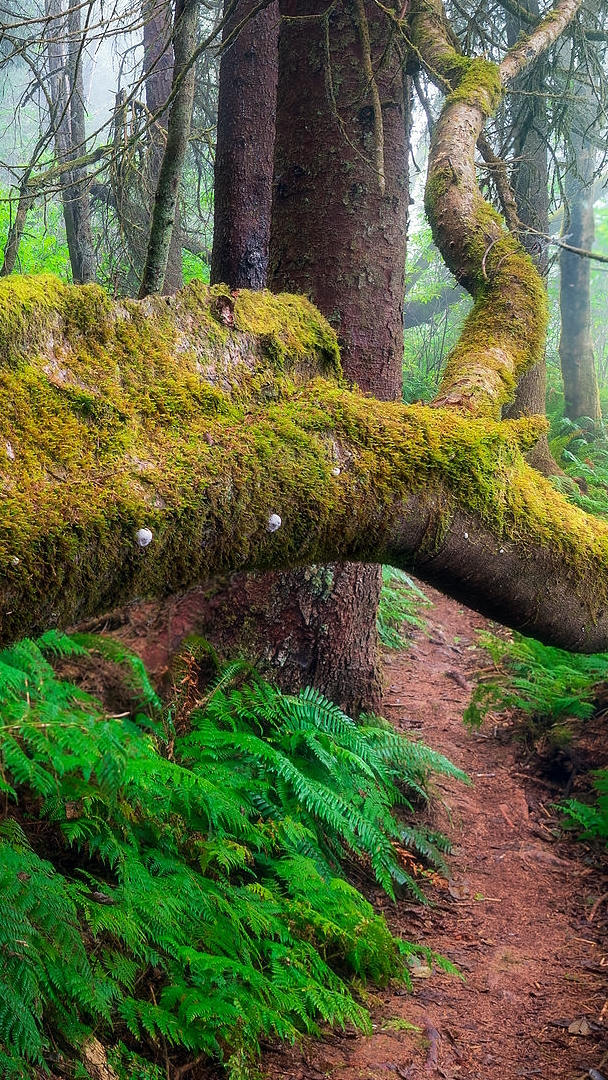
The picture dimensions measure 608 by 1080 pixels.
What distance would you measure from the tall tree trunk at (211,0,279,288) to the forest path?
3434mm

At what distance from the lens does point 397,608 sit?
26.1 feet

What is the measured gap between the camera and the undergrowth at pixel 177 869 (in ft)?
7.50

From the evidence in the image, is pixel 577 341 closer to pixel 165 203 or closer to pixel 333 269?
pixel 333 269

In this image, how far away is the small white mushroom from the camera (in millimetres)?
1630

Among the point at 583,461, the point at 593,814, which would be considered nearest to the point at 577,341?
the point at 583,461

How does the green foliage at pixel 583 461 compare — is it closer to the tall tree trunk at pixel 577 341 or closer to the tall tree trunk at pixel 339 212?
the tall tree trunk at pixel 577 341

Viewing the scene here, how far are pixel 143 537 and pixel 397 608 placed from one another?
6496mm

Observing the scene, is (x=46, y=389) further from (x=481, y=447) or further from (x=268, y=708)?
(x=268, y=708)

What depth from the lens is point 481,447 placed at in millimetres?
2498

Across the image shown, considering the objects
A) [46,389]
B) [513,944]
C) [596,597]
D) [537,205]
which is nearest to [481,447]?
[596,597]

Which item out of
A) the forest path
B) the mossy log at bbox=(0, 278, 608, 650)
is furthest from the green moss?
the forest path

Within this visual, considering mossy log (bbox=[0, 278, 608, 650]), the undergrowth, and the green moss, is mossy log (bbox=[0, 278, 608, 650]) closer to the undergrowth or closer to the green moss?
the undergrowth

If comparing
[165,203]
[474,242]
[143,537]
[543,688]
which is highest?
[474,242]

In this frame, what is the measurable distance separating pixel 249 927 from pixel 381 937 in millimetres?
641
